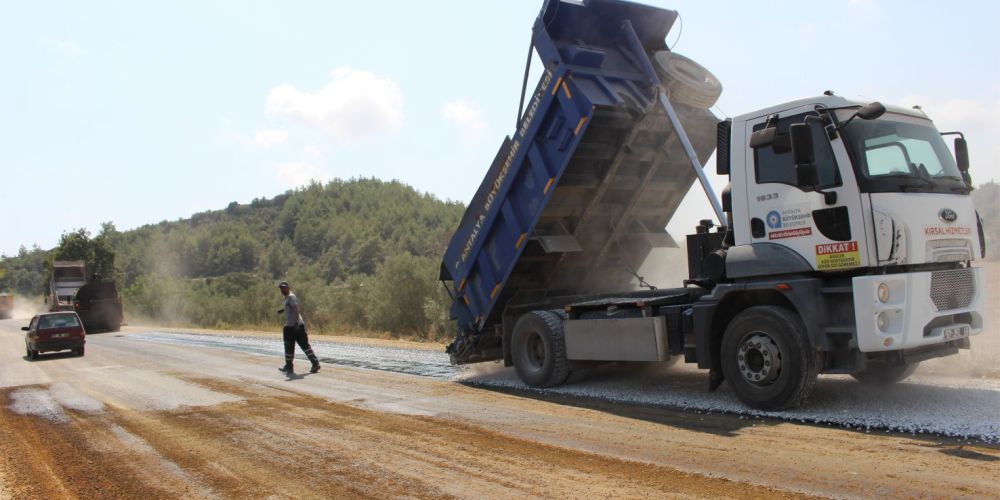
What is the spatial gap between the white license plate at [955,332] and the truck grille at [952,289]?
0.18 m

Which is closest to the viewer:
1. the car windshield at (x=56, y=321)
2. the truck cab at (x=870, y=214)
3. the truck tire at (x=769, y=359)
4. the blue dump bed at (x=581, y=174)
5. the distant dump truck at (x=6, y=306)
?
the truck cab at (x=870, y=214)

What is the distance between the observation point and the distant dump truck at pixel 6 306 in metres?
59.6

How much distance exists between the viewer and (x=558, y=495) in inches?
182

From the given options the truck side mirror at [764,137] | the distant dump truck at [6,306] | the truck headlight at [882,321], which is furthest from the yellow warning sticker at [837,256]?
the distant dump truck at [6,306]

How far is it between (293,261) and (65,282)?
52.9 m

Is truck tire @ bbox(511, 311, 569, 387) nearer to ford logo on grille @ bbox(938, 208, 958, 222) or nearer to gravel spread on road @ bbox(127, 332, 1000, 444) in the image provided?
gravel spread on road @ bbox(127, 332, 1000, 444)

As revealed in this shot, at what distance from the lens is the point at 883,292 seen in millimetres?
6145

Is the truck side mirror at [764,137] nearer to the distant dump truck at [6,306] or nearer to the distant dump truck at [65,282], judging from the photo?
the distant dump truck at [65,282]

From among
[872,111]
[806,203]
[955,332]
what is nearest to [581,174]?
[806,203]

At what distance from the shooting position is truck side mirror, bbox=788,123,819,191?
6.42 m

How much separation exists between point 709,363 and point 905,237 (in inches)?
82.3

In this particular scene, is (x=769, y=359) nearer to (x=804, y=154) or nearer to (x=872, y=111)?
(x=804, y=154)

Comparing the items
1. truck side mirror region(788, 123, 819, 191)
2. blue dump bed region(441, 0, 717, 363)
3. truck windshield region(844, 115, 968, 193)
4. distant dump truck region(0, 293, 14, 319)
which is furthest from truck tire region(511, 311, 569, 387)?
distant dump truck region(0, 293, 14, 319)

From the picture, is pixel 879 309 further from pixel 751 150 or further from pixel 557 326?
pixel 557 326
